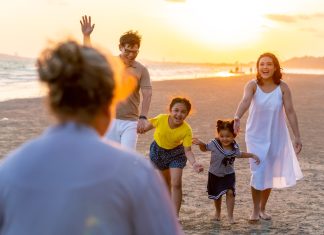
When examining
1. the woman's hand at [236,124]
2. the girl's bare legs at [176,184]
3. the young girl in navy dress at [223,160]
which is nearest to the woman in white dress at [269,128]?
the woman's hand at [236,124]

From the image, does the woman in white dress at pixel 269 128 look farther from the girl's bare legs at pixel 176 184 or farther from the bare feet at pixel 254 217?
the girl's bare legs at pixel 176 184

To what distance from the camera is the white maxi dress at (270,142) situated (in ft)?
22.5

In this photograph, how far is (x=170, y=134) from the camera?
6.48 metres

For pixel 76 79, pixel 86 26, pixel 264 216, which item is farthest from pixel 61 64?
pixel 264 216

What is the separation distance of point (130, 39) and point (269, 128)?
6.39 feet

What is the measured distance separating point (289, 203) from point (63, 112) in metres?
6.57

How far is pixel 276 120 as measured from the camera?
22.6ft

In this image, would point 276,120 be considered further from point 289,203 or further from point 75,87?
point 75,87

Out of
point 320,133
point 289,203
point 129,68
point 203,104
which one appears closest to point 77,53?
point 129,68

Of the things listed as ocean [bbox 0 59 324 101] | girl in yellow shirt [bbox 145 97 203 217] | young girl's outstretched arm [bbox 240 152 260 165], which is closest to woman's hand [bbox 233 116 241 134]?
young girl's outstretched arm [bbox 240 152 260 165]

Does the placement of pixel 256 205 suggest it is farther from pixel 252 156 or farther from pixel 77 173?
pixel 77 173

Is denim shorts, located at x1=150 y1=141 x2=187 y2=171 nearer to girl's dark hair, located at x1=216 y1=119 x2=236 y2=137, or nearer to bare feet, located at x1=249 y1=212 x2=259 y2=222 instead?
girl's dark hair, located at x1=216 y1=119 x2=236 y2=137

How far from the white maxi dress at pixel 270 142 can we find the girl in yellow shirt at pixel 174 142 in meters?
0.90

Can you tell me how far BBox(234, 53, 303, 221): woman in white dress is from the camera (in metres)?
6.84
